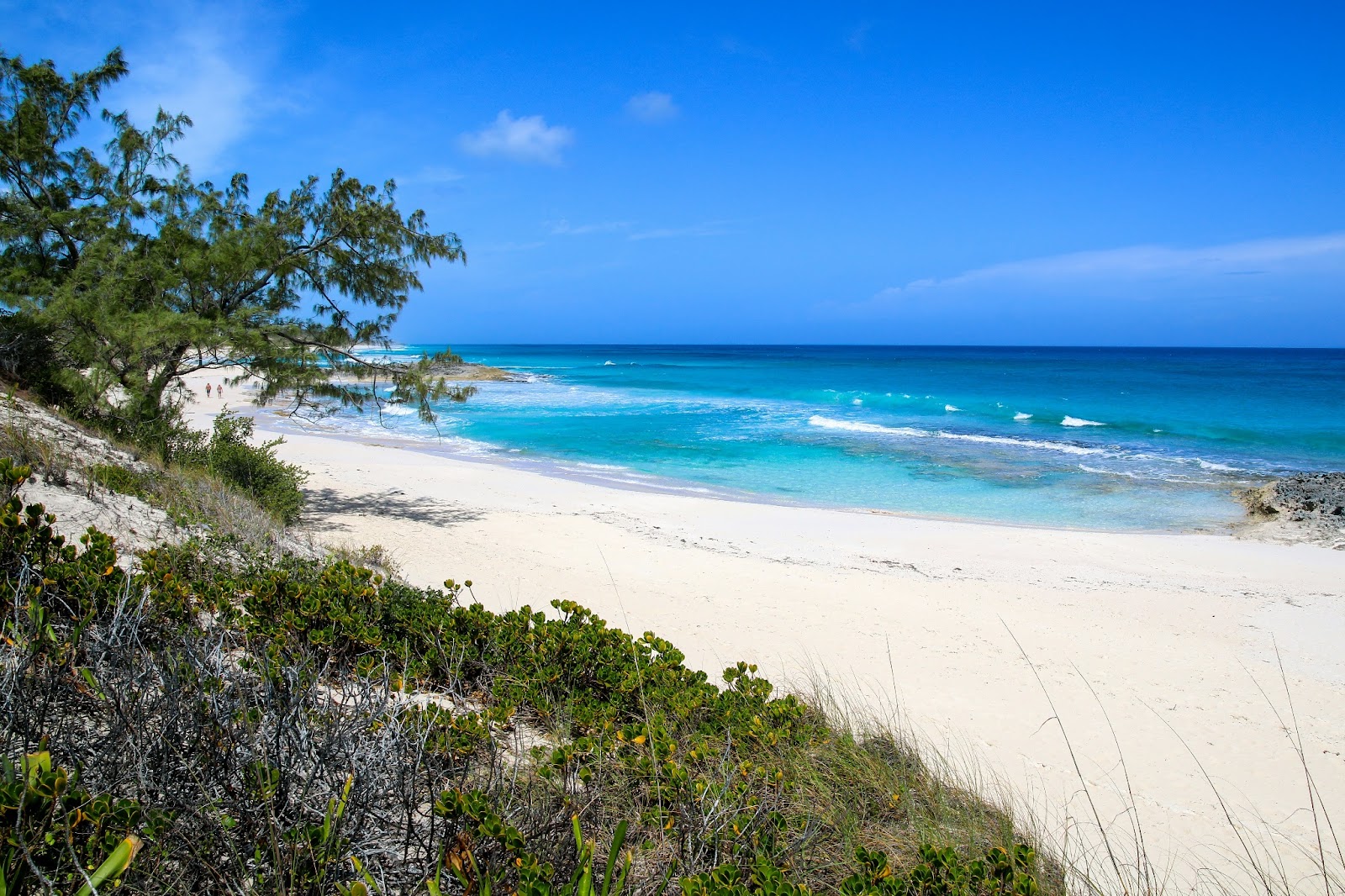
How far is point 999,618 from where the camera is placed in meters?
8.59

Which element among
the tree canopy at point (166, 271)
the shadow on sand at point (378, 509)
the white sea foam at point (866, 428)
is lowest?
the shadow on sand at point (378, 509)

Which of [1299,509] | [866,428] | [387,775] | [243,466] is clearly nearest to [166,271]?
[243,466]

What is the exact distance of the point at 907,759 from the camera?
3.99m

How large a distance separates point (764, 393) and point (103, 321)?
46563 millimetres

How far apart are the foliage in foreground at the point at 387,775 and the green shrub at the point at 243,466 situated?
19.8ft

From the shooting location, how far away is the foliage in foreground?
2029 mm

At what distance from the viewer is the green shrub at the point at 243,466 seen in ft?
31.6

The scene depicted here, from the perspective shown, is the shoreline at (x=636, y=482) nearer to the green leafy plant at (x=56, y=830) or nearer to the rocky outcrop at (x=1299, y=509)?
the rocky outcrop at (x=1299, y=509)

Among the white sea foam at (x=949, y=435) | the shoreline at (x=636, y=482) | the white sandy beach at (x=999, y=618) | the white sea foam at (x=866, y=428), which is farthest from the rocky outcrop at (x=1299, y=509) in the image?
the white sea foam at (x=866, y=428)

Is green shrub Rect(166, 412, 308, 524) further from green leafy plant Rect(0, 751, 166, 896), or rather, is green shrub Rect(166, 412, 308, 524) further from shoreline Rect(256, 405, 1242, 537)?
shoreline Rect(256, 405, 1242, 537)

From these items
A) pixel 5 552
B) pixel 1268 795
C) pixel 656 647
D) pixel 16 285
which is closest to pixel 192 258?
pixel 16 285

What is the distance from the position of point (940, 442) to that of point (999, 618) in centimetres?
2013

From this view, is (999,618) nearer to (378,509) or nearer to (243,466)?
(378,509)

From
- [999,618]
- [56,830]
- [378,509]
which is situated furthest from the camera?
[378,509]
